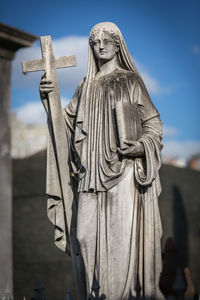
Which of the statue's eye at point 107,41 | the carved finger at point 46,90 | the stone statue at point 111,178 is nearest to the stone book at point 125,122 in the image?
the stone statue at point 111,178

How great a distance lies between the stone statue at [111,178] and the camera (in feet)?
26.9

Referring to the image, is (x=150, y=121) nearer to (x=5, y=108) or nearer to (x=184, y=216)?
(x=5, y=108)

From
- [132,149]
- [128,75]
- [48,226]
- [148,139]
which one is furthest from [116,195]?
[48,226]

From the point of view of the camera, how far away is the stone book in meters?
8.27

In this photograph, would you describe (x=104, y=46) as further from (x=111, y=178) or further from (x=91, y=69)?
(x=111, y=178)

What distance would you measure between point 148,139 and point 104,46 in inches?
54.0

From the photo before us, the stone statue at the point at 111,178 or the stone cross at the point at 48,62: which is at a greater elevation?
the stone cross at the point at 48,62

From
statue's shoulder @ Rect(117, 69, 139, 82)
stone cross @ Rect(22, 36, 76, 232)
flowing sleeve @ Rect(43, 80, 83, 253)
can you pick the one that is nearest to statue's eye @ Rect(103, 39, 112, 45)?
statue's shoulder @ Rect(117, 69, 139, 82)

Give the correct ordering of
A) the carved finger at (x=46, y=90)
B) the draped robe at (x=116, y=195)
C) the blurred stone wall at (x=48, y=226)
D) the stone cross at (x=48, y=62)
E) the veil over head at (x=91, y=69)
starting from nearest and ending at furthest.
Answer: the draped robe at (x=116, y=195), the veil over head at (x=91, y=69), the carved finger at (x=46, y=90), the stone cross at (x=48, y=62), the blurred stone wall at (x=48, y=226)

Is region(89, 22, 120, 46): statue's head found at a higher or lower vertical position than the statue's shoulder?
higher

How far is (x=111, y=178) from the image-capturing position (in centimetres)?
830

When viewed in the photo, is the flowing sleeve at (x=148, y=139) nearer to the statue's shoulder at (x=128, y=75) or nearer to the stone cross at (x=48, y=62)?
the statue's shoulder at (x=128, y=75)

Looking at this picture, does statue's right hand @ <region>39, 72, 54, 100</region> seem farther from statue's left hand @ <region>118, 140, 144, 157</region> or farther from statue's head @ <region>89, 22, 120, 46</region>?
statue's left hand @ <region>118, 140, 144, 157</region>

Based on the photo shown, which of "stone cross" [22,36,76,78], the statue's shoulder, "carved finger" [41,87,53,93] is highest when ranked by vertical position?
"stone cross" [22,36,76,78]
